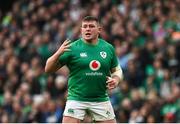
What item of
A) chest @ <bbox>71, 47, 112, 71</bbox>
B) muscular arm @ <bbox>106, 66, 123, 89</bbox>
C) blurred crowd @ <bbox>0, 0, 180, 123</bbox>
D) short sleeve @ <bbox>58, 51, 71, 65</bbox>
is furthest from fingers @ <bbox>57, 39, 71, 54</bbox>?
blurred crowd @ <bbox>0, 0, 180, 123</bbox>

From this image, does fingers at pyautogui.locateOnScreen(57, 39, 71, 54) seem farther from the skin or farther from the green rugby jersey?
the green rugby jersey

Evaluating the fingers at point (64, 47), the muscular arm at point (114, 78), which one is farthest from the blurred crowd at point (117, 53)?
the fingers at point (64, 47)

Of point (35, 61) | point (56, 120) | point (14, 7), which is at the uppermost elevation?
point (14, 7)

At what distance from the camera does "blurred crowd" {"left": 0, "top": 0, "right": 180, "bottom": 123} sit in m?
16.7

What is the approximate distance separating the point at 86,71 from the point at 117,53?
7881 millimetres

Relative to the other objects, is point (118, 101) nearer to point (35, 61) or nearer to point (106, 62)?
point (35, 61)

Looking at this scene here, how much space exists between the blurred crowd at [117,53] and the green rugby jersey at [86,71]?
4970 millimetres

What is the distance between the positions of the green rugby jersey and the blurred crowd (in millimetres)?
4970

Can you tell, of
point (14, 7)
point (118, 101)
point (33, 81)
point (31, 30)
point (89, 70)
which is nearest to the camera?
point (89, 70)

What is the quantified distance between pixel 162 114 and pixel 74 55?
5804 millimetres

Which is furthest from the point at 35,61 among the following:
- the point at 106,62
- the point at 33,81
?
the point at 106,62

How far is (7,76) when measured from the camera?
19.9m

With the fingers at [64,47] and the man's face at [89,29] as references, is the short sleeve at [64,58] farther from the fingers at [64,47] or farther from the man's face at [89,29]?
the man's face at [89,29]

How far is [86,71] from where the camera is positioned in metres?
10.6
